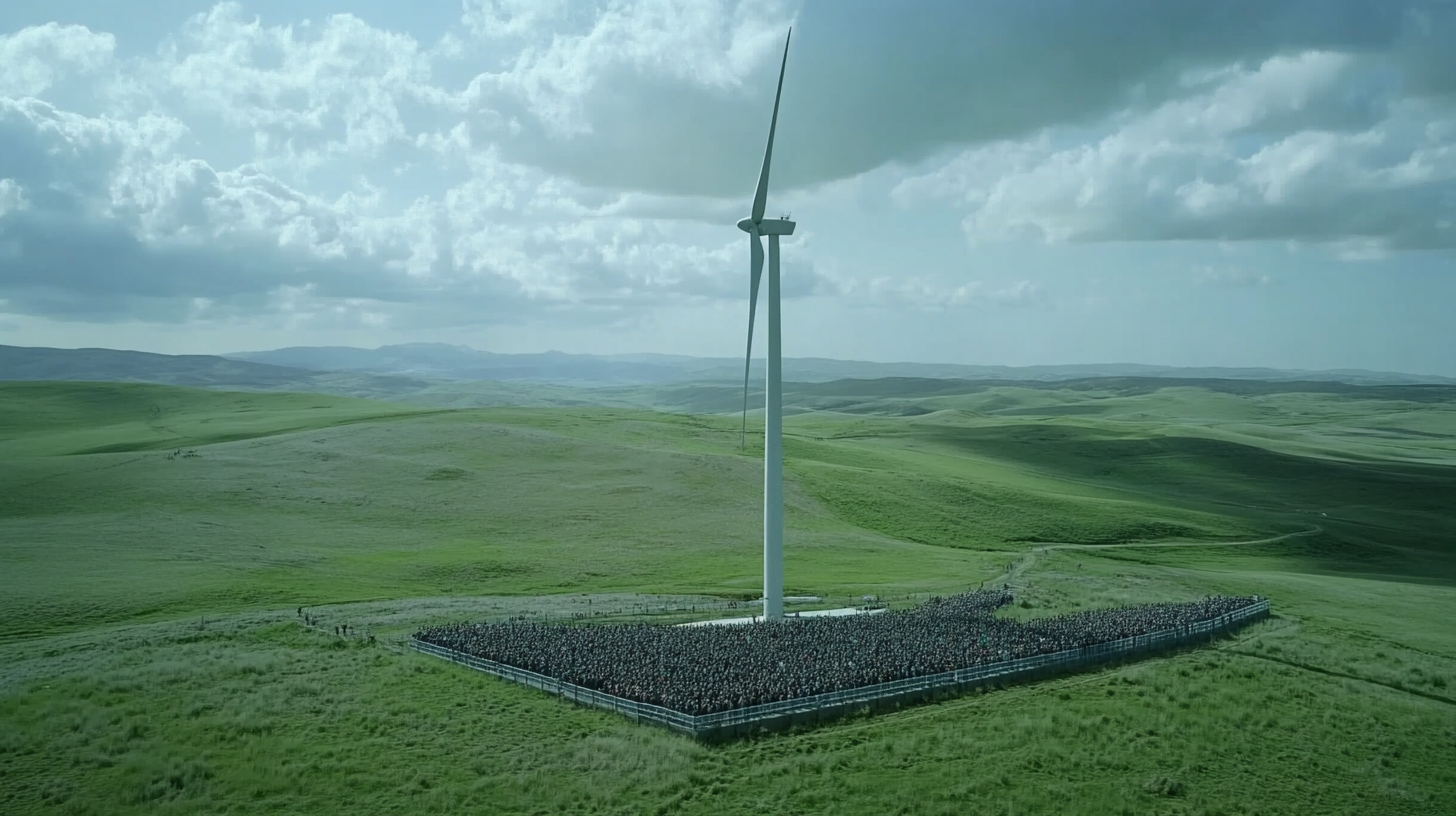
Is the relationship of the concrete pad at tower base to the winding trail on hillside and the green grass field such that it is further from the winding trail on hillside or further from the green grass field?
the winding trail on hillside

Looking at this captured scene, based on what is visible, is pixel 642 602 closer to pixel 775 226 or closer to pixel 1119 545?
pixel 775 226

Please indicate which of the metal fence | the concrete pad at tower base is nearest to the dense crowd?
the metal fence

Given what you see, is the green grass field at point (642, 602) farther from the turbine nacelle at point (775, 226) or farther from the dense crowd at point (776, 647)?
the turbine nacelle at point (775, 226)

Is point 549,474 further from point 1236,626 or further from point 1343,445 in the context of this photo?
point 1343,445

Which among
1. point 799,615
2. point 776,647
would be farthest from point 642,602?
point 776,647

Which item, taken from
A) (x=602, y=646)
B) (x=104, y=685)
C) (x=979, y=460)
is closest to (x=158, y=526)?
(x=104, y=685)
